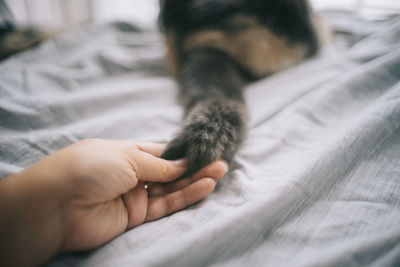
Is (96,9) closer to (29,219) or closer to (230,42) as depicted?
(230,42)

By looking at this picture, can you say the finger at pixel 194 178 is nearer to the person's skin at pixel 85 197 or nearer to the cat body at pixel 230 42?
the person's skin at pixel 85 197

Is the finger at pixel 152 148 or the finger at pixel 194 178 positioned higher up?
the finger at pixel 152 148

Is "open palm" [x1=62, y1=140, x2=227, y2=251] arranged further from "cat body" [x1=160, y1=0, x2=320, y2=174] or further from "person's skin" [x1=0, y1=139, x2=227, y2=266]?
"cat body" [x1=160, y1=0, x2=320, y2=174]

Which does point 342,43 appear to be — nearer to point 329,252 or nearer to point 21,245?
point 329,252

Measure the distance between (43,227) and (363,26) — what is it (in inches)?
57.7

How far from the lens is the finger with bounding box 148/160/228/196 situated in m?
0.50

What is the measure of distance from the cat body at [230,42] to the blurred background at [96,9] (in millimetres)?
571

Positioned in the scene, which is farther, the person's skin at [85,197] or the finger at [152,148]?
the finger at [152,148]

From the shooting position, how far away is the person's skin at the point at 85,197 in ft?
1.22

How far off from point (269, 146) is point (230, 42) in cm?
54

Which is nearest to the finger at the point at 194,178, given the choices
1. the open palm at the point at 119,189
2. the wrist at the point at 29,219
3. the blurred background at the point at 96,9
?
the open palm at the point at 119,189

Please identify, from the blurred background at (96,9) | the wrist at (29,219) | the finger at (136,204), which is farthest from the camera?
the blurred background at (96,9)

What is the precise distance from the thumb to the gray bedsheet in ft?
0.29

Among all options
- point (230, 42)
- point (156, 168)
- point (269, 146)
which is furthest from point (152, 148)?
point (230, 42)
